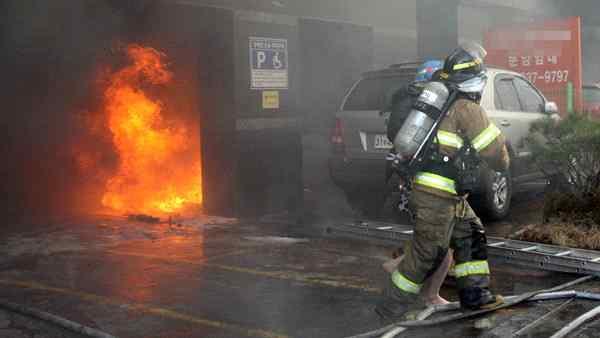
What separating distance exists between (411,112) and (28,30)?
226 inches

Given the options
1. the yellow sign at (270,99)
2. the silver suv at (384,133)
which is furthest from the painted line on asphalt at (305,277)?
the yellow sign at (270,99)

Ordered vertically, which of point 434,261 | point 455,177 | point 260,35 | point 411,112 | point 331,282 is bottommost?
point 331,282

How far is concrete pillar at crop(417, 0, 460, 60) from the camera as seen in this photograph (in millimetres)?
10742

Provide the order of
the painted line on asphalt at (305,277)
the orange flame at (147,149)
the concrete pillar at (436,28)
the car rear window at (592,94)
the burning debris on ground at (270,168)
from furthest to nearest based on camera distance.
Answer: the car rear window at (592,94) → the concrete pillar at (436,28) → the orange flame at (147,149) → the painted line on asphalt at (305,277) → the burning debris on ground at (270,168)

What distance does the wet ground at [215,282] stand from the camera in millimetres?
4719

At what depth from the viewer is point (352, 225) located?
7.56m

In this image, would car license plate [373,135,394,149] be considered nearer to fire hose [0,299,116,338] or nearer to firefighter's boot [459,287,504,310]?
firefighter's boot [459,287,504,310]

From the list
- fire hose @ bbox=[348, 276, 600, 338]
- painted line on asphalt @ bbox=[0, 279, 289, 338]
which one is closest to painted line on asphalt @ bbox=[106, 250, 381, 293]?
fire hose @ bbox=[348, 276, 600, 338]

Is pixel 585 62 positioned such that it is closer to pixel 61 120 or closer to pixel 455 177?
pixel 61 120

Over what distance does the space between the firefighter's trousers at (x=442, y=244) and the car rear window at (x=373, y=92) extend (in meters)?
3.71

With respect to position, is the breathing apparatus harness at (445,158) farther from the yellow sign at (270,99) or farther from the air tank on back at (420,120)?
the yellow sign at (270,99)

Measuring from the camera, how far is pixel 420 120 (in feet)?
14.7

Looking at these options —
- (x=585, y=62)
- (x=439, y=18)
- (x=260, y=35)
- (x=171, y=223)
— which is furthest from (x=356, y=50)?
(x=585, y=62)

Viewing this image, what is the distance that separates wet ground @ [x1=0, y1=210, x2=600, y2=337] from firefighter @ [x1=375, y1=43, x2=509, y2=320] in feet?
0.71
